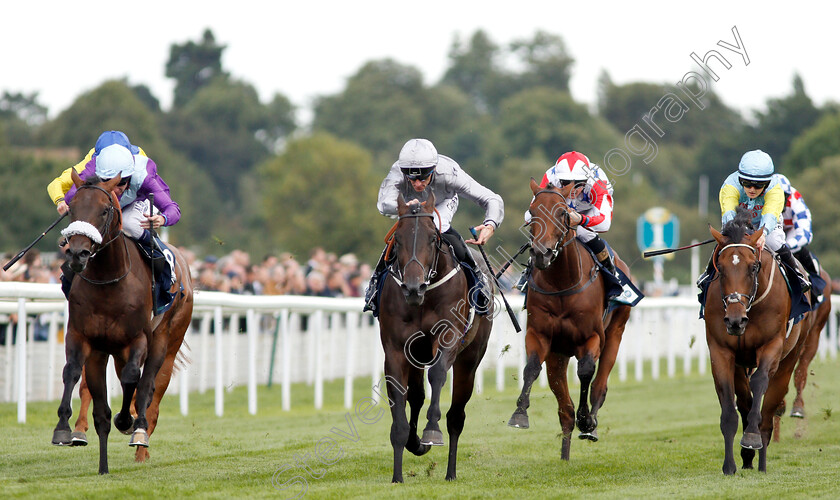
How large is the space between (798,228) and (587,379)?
8.19ft

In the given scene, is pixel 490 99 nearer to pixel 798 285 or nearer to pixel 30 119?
pixel 30 119

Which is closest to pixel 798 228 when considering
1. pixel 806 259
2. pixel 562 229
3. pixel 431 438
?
pixel 806 259

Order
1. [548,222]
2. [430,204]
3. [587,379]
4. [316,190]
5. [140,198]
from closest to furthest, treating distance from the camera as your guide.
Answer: [430,204] → [140,198] → [548,222] → [587,379] → [316,190]

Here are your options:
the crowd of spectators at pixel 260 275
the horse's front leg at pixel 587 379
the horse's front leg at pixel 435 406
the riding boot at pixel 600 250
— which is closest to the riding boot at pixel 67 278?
the horse's front leg at pixel 435 406

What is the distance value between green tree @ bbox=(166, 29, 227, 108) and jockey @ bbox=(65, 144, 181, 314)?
8313 centimetres

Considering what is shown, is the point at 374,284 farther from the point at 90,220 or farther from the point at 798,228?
the point at 798,228

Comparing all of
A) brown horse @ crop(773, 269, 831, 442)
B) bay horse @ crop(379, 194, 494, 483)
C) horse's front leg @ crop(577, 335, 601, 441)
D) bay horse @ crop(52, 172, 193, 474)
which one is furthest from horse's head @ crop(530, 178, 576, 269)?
brown horse @ crop(773, 269, 831, 442)

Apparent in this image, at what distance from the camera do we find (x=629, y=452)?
356 inches

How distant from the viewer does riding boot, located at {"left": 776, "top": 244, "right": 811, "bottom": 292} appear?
8.35 m

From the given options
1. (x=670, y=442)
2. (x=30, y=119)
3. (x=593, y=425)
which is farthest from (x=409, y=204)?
(x=30, y=119)

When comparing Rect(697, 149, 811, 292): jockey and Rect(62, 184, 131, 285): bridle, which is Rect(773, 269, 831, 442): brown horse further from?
Rect(62, 184, 131, 285): bridle

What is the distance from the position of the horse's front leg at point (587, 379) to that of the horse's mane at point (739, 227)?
1245 mm

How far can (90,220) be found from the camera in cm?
677

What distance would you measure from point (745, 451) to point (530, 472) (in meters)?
1.42
